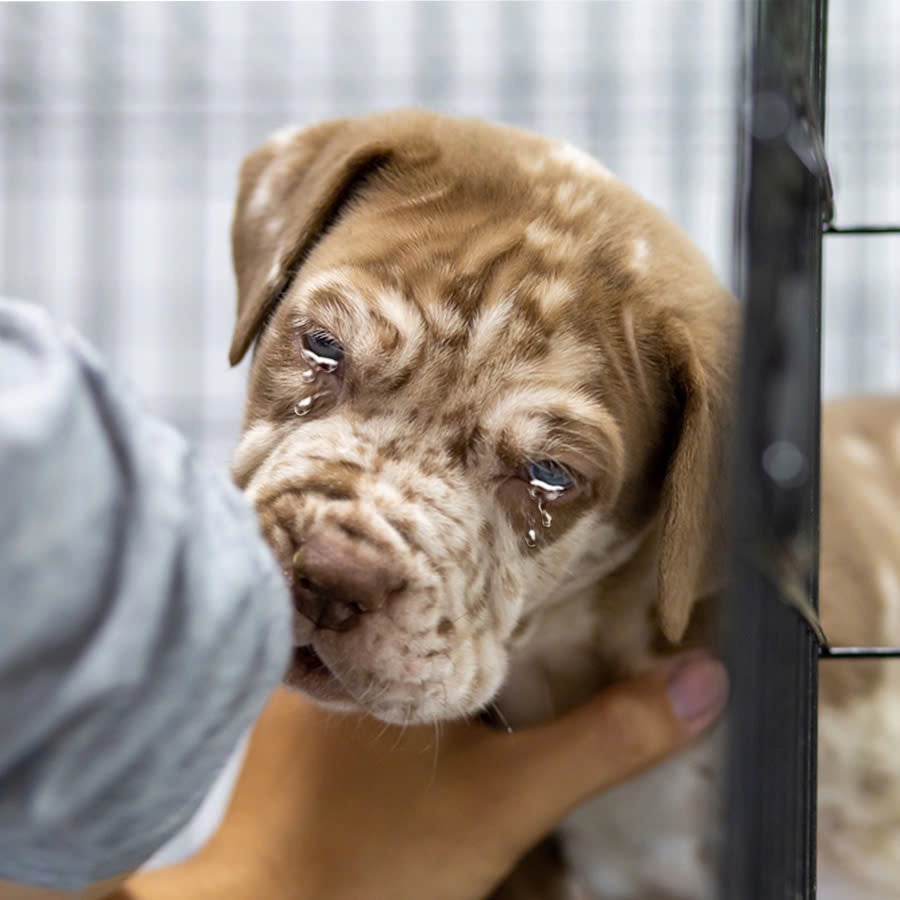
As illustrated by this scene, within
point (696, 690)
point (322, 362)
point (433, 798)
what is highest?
point (322, 362)

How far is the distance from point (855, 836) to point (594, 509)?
47cm

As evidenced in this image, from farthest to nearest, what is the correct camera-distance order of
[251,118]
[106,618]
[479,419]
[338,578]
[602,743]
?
[251,118] < [602,743] < [479,419] < [338,578] < [106,618]

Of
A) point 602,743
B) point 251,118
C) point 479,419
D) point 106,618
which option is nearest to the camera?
point 106,618

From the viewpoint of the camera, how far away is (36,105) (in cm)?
A: 254

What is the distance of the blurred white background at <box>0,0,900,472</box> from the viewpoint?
2.19 m

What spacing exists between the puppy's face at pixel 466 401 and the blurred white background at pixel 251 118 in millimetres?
886

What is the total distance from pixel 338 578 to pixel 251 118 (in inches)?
70.6

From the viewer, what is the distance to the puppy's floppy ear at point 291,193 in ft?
4.13

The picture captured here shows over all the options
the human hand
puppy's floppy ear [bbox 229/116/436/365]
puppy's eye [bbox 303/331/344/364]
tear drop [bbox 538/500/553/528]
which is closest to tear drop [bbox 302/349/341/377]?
puppy's eye [bbox 303/331/344/364]

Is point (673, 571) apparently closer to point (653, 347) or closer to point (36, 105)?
point (653, 347)

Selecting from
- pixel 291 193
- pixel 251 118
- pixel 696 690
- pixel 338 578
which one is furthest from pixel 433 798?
pixel 251 118

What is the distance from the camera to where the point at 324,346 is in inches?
45.2

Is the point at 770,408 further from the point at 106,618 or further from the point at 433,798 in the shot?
the point at 433,798

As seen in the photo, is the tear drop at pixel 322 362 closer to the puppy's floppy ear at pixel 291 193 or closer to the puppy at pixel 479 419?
the puppy at pixel 479 419
